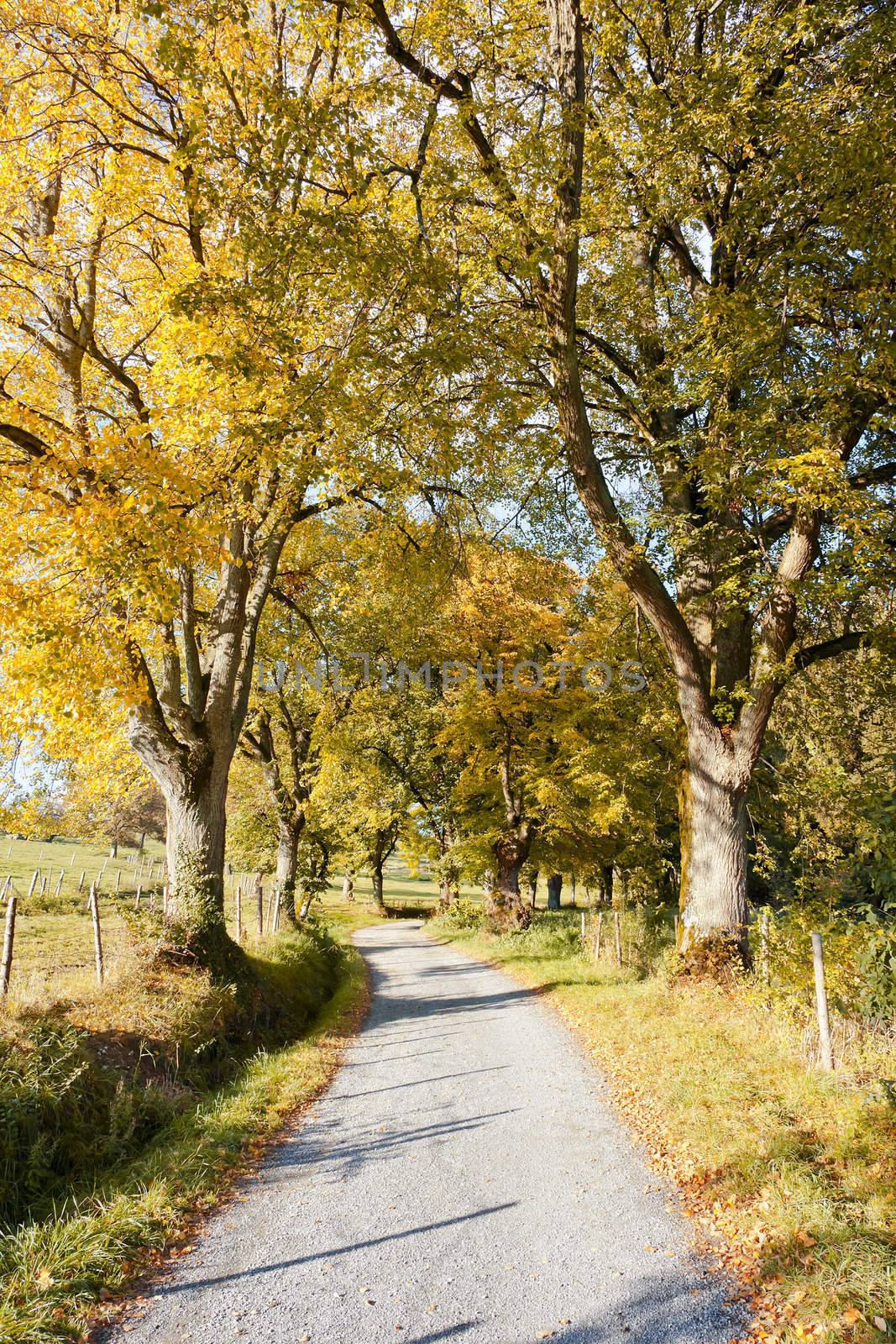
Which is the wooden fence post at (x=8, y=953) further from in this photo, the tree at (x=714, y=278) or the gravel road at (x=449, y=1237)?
the tree at (x=714, y=278)

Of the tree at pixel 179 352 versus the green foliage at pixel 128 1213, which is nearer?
the green foliage at pixel 128 1213

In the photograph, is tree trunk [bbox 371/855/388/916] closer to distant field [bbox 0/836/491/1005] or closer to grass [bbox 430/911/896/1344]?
distant field [bbox 0/836/491/1005]

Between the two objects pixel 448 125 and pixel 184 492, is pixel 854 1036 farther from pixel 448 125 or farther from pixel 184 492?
pixel 448 125

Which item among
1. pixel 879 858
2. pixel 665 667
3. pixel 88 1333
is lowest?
pixel 88 1333

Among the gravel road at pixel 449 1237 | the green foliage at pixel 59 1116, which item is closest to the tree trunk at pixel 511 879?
the gravel road at pixel 449 1237

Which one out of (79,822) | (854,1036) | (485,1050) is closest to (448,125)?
(854,1036)

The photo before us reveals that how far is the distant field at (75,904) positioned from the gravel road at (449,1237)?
10.9 feet

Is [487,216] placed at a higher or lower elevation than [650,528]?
higher

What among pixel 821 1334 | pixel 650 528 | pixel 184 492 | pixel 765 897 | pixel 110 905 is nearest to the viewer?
pixel 821 1334

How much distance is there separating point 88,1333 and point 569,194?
9.75 m

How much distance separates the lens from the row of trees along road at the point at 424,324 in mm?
6863

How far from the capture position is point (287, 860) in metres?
20.1

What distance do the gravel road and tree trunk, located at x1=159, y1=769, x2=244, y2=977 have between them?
3033mm

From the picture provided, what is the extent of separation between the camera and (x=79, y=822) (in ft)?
47.9
